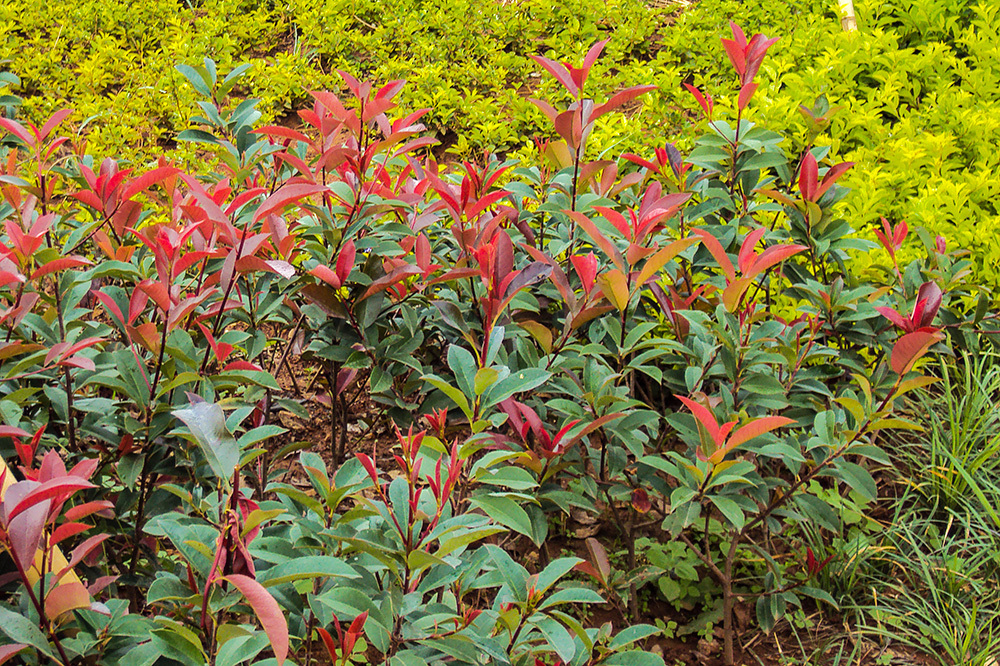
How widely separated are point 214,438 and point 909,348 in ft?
4.37

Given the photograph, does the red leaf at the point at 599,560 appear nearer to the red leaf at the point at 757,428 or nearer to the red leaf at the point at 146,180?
the red leaf at the point at 757,428

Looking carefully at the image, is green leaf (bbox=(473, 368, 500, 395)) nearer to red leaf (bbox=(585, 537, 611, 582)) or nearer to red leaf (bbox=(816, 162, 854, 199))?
red leaf (bbox=(585, 537, 611, 582))

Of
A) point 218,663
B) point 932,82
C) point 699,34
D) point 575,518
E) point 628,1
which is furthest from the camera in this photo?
point 628,1

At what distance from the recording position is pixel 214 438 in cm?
95

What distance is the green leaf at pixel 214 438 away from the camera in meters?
0.95

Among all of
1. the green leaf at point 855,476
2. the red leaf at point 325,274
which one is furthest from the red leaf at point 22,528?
the green leaf at point 855,476

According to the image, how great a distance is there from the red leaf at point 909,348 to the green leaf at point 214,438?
1297 millimetres

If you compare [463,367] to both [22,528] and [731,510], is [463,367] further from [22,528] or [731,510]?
[22,528]

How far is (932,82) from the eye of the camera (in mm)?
3283

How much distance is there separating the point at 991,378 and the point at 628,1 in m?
3.59

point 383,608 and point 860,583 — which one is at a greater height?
point 383,608

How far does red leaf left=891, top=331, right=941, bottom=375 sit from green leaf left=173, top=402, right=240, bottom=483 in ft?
4.25

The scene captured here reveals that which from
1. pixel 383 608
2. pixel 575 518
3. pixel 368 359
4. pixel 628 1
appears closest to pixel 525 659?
pixel 383 608

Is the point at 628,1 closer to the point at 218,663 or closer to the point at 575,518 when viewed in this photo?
the point at 575,518
